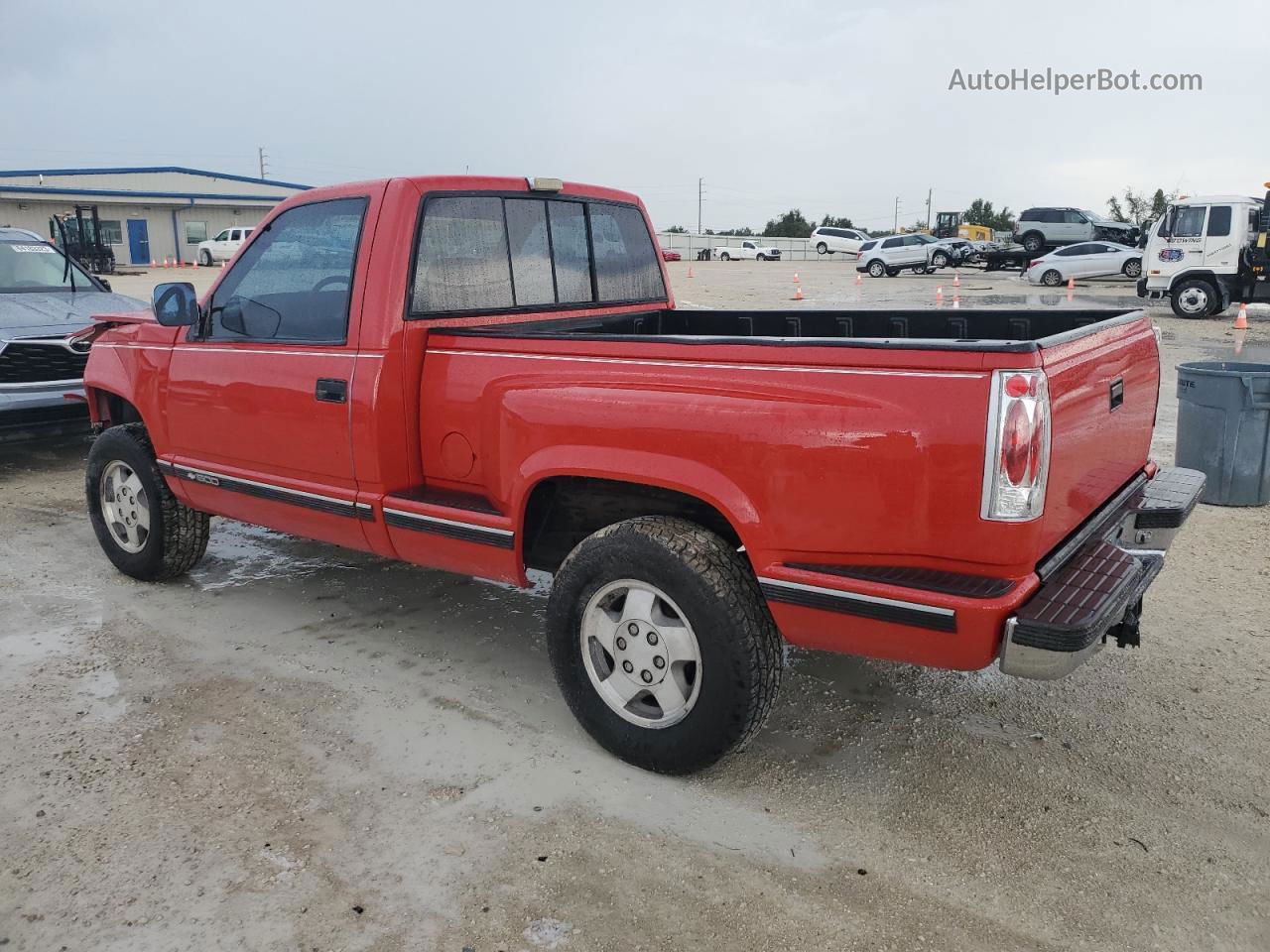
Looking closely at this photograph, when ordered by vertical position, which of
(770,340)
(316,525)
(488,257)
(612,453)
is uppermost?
(488,257)

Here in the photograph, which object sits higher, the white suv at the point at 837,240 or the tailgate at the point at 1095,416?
the white suv at the point at 837,240

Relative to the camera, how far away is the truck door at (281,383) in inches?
156

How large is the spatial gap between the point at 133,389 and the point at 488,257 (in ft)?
6.86

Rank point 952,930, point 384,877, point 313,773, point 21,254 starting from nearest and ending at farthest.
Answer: point 952,930
point 384,877
point 313,773
point 21,254

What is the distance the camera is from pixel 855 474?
9.01 ft

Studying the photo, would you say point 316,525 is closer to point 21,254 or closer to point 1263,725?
point 1263,725

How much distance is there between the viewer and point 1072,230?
3497 cm

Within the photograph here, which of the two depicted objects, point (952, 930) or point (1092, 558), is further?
point (1092, 558)

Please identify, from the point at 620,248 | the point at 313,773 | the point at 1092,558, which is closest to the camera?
the point at 1092,558

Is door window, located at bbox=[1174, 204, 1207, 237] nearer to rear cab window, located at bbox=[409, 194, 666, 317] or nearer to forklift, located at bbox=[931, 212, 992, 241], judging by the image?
rear cab window, located at bbox=[409, 194, 666, 317]

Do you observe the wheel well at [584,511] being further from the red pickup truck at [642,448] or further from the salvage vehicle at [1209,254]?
the salvage vehicle at [1209,254]

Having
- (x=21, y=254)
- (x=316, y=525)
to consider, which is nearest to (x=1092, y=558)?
(x=316, y=525)

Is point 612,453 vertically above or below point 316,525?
above

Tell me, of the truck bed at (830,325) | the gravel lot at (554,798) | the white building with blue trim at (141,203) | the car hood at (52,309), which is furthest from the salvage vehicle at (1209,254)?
the white building with blue trim at (141,203)
